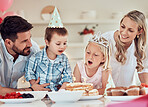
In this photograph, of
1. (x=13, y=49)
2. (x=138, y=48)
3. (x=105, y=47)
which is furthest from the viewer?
(x=138, y=48)

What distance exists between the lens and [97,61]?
2.18m

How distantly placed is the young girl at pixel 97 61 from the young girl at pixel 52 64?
0.63ft

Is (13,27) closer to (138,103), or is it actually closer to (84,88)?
(84,88)

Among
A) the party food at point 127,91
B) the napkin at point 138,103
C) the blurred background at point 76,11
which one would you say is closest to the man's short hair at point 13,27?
the party food at point 127,91

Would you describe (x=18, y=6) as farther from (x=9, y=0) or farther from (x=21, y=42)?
(x=21, y=42)

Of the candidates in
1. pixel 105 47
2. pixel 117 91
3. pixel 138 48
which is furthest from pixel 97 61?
pixel 117 91

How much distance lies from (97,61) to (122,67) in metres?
0.44

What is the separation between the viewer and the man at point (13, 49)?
2.19m

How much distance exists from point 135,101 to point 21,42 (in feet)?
5.54

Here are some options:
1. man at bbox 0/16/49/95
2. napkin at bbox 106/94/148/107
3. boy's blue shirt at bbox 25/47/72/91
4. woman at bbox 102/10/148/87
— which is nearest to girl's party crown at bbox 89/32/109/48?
woman at bbox 102/10/148/87

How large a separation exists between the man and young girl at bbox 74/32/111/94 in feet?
1.40

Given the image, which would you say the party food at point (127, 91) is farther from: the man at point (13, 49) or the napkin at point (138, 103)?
the napkin at point (138, 103)

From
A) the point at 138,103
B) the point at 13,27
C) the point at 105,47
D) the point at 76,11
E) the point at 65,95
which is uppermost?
the point at 76,11

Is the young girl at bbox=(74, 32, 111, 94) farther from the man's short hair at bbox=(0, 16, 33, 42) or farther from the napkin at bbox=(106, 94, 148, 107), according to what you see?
the napkin at bbox=(106, 94, 148, 107)
